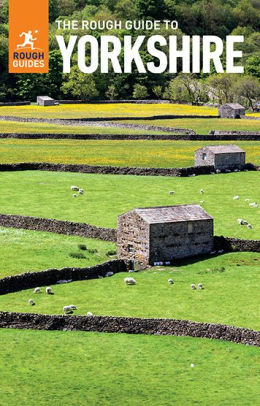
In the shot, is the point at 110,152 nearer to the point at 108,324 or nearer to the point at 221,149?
the point at 221,149

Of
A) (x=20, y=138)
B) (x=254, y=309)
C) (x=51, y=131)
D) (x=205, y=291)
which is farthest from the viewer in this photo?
(x=51, y=131)

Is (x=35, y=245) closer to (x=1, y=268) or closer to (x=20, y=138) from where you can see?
(x=1, y=268)

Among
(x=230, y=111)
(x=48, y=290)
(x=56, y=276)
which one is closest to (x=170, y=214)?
(x=56, y=276)

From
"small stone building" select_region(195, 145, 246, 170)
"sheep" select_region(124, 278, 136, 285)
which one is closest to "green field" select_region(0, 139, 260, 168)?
"small stone building" select_region(195, 145, 246, 170)

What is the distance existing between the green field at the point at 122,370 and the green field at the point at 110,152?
220ft

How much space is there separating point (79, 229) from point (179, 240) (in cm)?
928

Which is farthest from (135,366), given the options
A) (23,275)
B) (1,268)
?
(1,268)

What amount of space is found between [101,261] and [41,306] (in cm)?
1166

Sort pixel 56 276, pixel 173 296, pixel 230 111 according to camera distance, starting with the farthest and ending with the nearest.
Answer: pixel 230 111 → pixel 56 276 → pixel 173 296

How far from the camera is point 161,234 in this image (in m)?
67.4

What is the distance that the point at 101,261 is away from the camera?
223ft

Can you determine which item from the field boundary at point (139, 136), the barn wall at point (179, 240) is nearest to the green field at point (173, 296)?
the barn wall at point (179, 240)

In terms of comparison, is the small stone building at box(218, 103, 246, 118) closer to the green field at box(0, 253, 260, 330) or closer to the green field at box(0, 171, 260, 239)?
the green field at box(0, 171, 260, 239)

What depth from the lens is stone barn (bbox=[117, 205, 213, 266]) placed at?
67.1 meters
